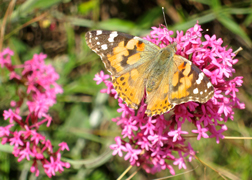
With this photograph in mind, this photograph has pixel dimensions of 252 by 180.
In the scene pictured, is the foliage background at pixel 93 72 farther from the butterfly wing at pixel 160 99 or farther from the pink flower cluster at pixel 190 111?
the butterfly wing at pixel 160 99

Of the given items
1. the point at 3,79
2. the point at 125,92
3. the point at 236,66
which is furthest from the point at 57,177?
the point at 236,66

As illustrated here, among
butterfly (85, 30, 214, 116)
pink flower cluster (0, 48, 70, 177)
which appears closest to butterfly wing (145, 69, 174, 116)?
butterfly (85, 30, 214, 116)

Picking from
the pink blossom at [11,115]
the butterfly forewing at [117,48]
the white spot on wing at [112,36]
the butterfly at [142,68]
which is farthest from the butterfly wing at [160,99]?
the pink blossom at [11,115]

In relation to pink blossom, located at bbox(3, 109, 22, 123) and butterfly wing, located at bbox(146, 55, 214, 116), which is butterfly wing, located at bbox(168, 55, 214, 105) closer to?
butterfly wing, located at bbox(146, 55, 214, 116)

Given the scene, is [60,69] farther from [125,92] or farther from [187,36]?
[187,36]

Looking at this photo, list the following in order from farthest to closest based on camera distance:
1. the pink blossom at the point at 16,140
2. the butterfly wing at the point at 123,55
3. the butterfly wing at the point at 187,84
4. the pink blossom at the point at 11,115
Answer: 1. the pink blossom at the point at 11,115
2. the pink blossom at the point at 16,140
3. the butterfly wing at the point at 123,55
4. the butterfly wing at the point at 187,84

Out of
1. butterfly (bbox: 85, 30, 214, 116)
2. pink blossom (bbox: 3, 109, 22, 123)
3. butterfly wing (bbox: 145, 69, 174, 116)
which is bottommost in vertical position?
pink blossom (bbox: 3, 109, 22, 123)
